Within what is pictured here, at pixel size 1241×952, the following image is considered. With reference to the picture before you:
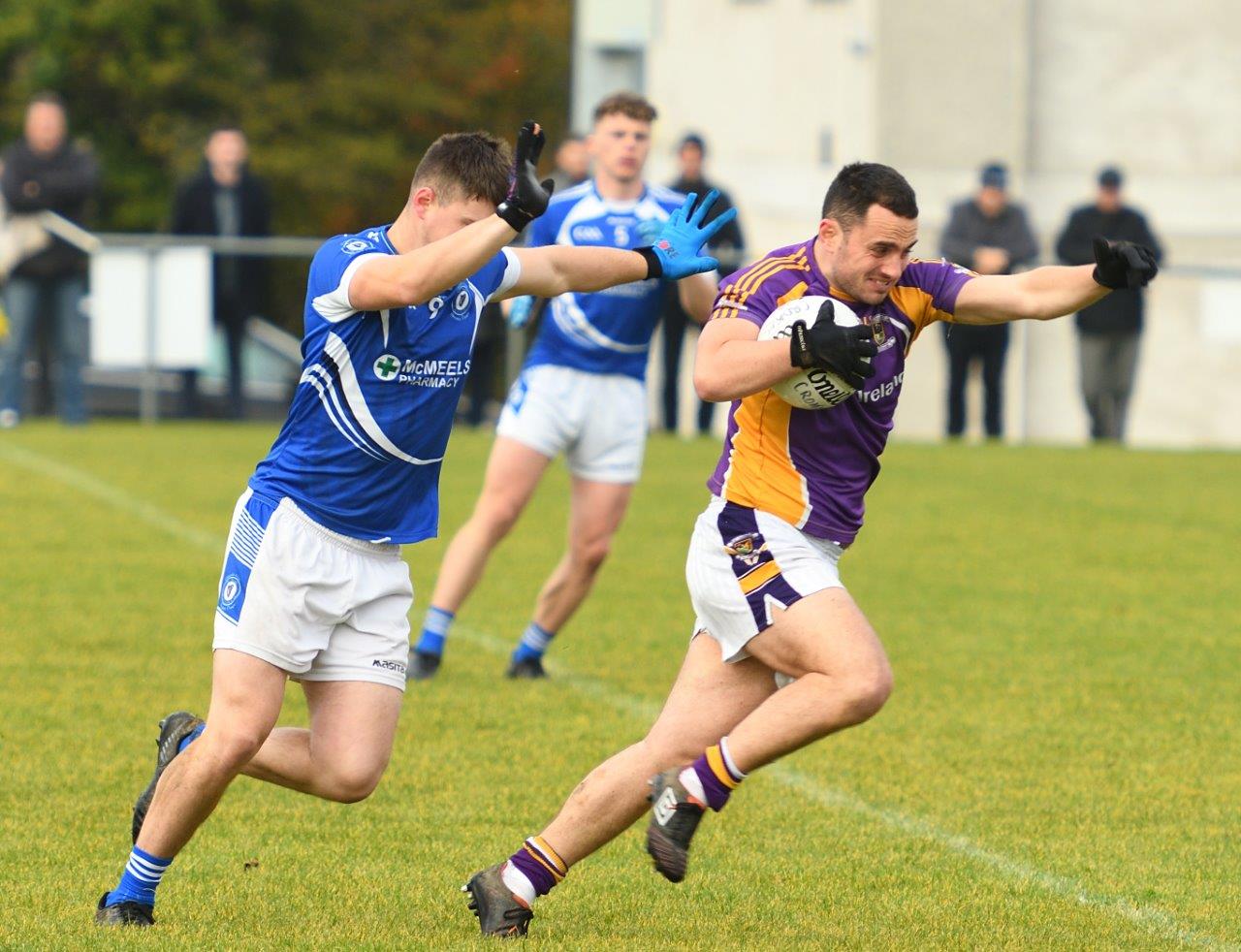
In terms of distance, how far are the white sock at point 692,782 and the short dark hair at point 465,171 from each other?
151 centimetres

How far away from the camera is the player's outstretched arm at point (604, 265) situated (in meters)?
5.94

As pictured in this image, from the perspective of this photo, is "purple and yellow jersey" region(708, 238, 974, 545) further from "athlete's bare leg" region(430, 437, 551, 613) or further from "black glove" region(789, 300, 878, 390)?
"athlete's bare leg" region(430, 437, 551, 613)

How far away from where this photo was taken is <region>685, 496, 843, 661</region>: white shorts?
5.65 metres

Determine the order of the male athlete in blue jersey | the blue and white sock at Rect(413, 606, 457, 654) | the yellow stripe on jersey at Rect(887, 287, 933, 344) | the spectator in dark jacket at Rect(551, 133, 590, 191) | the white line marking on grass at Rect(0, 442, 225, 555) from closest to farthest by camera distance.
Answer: the male athlete in blue jersey → the yellow stripe on jersey at Rect(887, 287, 933, 344) → the blue and white sock at Rect(413, 606, 457, 654) → the white line marking on grass at Rect(0, 442, 225, 555) → the spectator in dark jacket at Rect(551, 133, 590, 191)

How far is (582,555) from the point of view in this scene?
962 centimetres

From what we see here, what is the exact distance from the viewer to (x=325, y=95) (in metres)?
46.1

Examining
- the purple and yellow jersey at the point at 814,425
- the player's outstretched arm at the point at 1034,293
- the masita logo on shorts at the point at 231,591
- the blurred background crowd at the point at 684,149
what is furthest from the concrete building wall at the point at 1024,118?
the masita logo on shorts at the point at 231,591

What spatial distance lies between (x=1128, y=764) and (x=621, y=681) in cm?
238

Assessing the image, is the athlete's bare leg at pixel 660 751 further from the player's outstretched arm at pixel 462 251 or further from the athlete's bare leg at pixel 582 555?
the athlete's bare leg at pixel 582 555

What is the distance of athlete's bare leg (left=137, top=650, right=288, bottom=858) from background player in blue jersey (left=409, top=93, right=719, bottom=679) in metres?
3.84

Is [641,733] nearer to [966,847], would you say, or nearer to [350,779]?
[966,847]

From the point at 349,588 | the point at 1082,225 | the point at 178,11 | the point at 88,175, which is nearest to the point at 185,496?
the point at 88,175

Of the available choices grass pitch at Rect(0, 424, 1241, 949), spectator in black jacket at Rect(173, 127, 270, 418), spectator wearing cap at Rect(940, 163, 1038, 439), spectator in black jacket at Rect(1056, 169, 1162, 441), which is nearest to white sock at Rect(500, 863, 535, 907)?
grass pitch at Rect(0, 424, 1241, 949)

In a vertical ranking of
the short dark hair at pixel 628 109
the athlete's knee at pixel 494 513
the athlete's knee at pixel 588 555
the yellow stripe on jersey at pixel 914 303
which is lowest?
the athlete's knee at pixel 588 555
